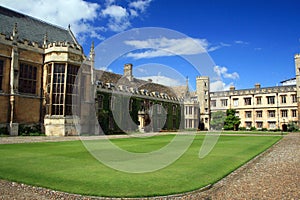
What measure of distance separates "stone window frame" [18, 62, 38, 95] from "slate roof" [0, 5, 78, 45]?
3.01m

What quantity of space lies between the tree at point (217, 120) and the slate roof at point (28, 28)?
34.8 m

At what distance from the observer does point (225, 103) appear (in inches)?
2343

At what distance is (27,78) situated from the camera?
80.4 ft

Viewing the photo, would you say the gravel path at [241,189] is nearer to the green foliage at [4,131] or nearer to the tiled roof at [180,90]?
the green foliage at [4,131]

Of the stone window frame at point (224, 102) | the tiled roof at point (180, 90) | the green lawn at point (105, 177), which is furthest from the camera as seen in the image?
the stone window frame at point (224, 102)

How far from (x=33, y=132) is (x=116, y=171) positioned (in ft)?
64.4

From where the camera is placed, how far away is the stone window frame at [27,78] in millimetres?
24047

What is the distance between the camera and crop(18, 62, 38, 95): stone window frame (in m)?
24.0

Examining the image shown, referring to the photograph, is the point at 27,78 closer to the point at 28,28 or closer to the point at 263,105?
the point at 28,28

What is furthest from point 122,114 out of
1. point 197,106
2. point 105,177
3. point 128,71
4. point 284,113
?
point 284,113

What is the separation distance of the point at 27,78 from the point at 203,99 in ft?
133

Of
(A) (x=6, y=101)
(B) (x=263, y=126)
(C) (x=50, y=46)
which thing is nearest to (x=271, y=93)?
(B) (x=263, y=126)

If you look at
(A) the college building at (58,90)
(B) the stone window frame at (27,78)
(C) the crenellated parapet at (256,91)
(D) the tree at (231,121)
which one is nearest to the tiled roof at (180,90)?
(C) the crenellated parapet at (256,91)

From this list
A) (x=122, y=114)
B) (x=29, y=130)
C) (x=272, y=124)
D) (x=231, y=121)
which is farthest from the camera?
(x=272, y=124)
